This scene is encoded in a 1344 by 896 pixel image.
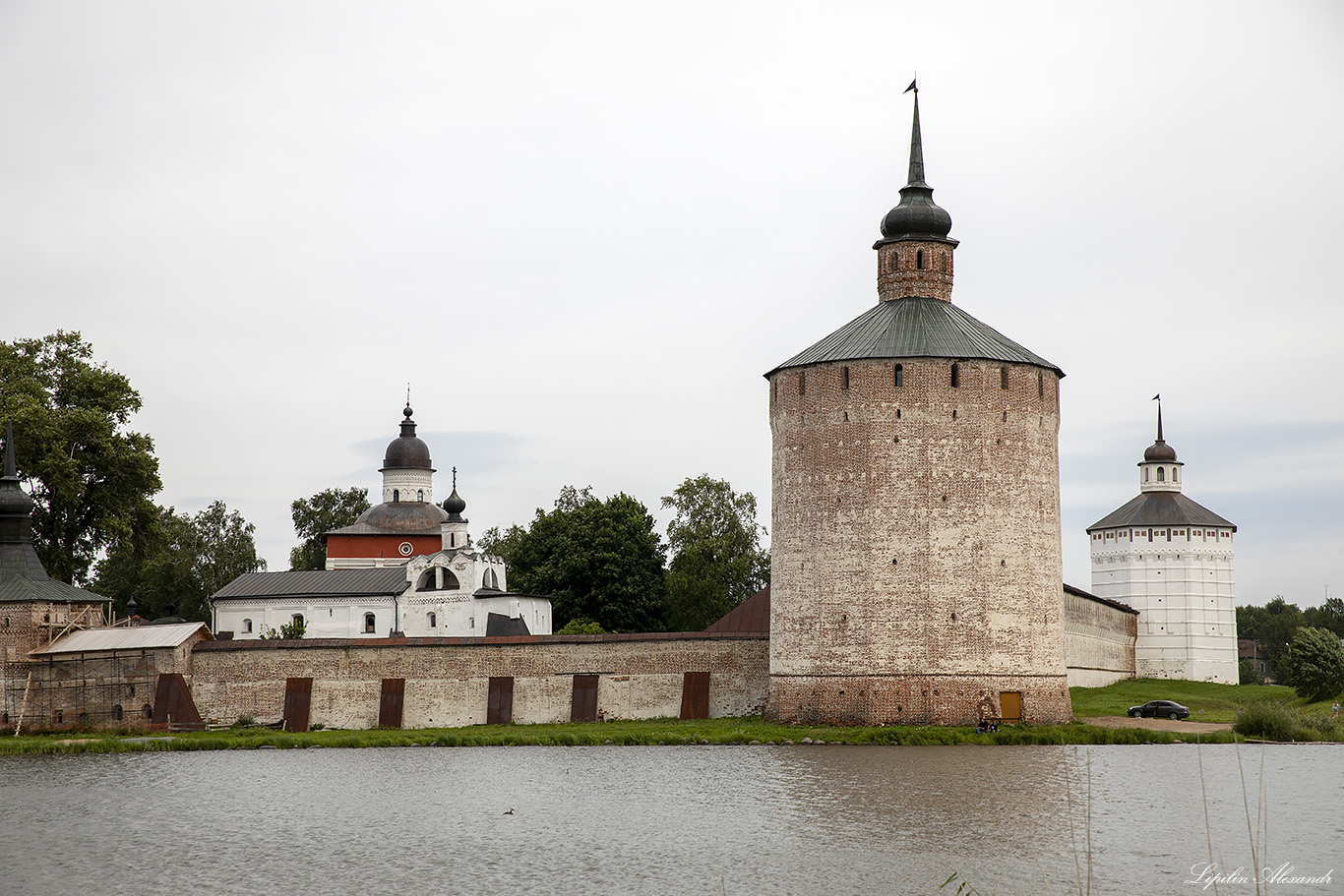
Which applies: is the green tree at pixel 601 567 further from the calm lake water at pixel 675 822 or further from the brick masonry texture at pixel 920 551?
the calm lake water at pixel 675 822

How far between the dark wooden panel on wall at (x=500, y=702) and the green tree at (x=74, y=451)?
12.4 meters

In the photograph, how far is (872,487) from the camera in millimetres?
31438

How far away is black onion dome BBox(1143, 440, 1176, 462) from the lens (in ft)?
190

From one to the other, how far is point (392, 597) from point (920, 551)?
2710cm

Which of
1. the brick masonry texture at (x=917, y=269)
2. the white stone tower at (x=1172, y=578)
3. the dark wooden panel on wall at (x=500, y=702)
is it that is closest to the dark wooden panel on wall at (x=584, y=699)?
the dark wooden panel on wall at (x=500, y=702)

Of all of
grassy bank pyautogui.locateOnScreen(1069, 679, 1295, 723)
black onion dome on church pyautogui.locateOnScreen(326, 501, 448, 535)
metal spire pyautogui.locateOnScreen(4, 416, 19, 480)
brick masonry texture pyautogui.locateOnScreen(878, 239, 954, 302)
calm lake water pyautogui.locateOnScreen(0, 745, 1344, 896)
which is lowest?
calm lake water pyautogui.locateOnScreen(0, 745, 1344, 896)

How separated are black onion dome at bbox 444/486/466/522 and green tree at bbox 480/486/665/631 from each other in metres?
3.21

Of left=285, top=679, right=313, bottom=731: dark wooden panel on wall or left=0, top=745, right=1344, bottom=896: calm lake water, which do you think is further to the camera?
left=285, top=679, right=313, bottom=731: dark wooden panel on wall

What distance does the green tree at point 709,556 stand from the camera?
5316 centimetres

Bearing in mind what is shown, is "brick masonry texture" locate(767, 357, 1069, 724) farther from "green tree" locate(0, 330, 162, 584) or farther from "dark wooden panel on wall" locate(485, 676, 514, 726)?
"green tree" locate(0, 330, 162, 584)

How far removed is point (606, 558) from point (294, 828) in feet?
104

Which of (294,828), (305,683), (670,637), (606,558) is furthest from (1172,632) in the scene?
(294,828)

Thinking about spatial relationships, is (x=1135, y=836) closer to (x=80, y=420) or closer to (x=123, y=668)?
(x=123, y=668)

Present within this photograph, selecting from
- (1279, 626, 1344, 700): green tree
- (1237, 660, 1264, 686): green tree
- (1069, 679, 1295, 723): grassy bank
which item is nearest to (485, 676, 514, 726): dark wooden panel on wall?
(1069, 679, 1295, 723): grassy bank
